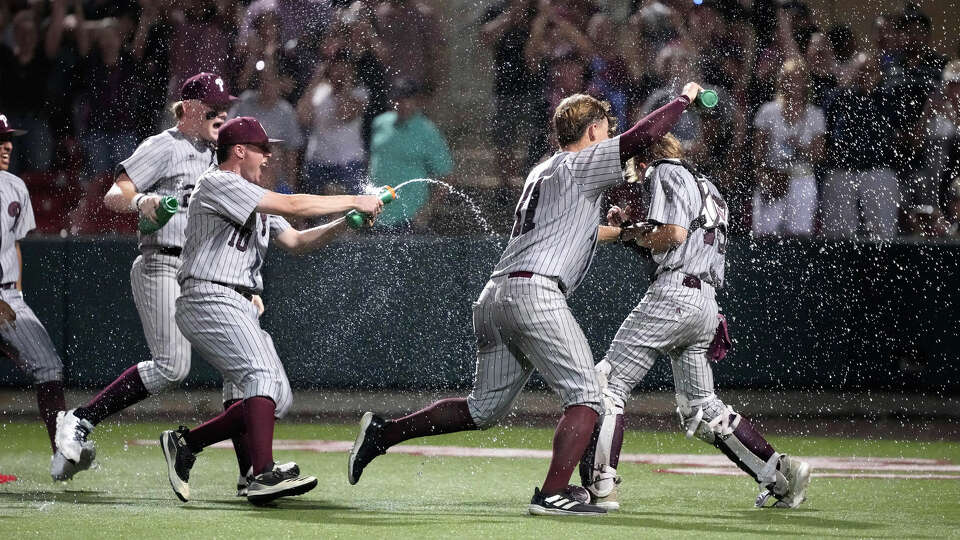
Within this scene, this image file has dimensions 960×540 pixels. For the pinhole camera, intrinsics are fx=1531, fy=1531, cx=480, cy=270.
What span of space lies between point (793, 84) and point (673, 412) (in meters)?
2.72

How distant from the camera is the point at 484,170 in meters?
12.4

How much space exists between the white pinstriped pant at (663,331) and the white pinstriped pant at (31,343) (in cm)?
321

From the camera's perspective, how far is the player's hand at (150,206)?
6.95 m

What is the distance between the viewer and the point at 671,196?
6812mm

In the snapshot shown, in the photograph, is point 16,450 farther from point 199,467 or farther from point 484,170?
point 484,170

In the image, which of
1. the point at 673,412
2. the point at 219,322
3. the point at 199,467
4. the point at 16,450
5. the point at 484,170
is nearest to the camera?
the point at 219,322

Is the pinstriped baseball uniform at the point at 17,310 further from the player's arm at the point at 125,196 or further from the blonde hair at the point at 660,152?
the blonde hair at the point at 660,152

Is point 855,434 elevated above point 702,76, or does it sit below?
below

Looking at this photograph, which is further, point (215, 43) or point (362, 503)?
point (215, 43)

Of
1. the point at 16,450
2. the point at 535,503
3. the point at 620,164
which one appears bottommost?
the point at 16,450

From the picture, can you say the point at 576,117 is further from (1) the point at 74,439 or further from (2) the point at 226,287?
(1) the point at 74,439

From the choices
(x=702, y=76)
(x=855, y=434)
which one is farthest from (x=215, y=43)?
(x=855, y=434)

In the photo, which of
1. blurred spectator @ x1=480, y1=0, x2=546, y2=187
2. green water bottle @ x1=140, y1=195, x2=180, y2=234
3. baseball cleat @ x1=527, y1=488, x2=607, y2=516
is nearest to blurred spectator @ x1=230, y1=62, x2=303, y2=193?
blurred spectator @ x1=480, y1=0, x2=546, y2=187

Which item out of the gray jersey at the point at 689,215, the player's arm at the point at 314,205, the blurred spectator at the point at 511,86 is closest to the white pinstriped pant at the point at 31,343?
the player's arm at the point at 314,205
